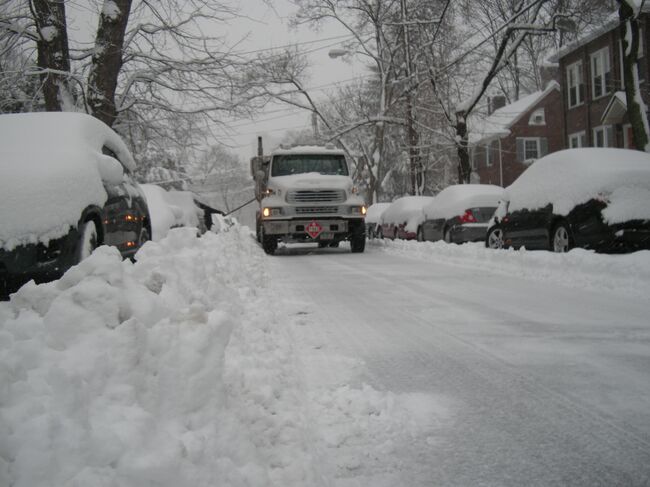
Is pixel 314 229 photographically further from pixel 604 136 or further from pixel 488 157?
pixel 488 157

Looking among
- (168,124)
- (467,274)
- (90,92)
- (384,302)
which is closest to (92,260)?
(384,302)

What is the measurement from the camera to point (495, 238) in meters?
11.6

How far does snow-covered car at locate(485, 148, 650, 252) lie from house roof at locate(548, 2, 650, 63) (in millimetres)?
11420

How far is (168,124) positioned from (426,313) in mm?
12135

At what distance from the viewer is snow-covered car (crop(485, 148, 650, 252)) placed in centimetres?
802

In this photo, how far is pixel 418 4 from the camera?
2320 cm

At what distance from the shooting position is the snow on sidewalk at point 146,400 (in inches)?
65.1

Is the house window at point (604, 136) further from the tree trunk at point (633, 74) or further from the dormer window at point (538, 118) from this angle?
the tree trunk at point (633, 74)

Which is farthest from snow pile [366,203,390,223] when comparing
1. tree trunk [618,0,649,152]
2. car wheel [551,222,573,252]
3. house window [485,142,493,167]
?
house window [485,142,493,167]

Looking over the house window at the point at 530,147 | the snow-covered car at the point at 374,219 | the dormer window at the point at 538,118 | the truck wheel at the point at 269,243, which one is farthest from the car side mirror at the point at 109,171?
the dormer window at the point at 538,118

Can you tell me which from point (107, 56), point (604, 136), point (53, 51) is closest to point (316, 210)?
point (107, 56)

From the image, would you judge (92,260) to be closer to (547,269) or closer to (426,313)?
(426,313)

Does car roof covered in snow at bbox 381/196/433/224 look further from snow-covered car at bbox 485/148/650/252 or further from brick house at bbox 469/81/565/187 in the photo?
brick house at bbox 469/81/565/187

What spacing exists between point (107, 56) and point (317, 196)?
227 inches
